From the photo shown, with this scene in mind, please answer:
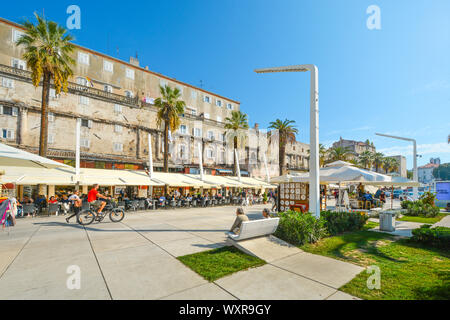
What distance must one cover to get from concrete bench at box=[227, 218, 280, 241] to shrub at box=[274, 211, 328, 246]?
0.35 meters

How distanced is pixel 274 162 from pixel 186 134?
1942 centimetres

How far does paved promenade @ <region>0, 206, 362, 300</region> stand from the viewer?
3854mm

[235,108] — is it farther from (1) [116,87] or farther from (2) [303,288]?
(2) [303,288]

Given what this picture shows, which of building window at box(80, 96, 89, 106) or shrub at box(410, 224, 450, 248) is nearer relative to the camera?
shrub at box(410, 224, 450, 248)

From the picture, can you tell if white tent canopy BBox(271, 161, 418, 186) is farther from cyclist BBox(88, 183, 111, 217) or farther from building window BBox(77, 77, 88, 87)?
building window BBox(77, 77, 88, 87)

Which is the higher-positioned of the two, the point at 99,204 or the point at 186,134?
the point at 186,134

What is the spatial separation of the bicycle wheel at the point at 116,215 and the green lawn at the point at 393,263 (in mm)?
9343

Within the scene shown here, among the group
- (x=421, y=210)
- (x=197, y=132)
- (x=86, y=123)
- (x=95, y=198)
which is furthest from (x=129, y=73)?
(x=421, y=210)

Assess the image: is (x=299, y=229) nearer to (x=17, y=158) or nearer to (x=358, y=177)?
(x=358, y=177)

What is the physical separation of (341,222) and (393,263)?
331cm

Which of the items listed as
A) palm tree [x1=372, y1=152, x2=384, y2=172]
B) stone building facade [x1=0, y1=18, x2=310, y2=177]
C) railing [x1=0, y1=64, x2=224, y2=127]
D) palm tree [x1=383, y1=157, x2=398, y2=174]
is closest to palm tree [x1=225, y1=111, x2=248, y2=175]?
stone building facade [x1=0, y1=18, x2=310, y2=177]

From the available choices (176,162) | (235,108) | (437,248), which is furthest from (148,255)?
(235,108)

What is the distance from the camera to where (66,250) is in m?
6.31

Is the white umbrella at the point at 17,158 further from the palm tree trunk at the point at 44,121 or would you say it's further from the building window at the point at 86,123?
the building window at the point at 86,123
